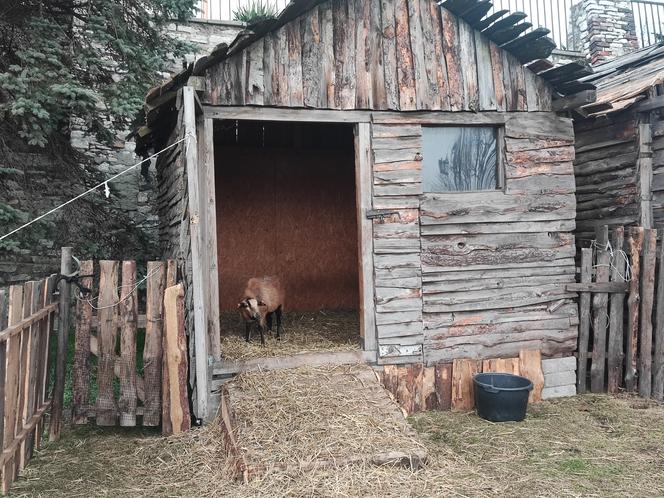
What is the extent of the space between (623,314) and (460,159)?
2.83 meters

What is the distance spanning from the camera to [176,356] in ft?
17.6

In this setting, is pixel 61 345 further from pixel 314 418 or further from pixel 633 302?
pixel 633 302

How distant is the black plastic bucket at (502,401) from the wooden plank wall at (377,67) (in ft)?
10.2

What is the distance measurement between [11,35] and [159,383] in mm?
5373

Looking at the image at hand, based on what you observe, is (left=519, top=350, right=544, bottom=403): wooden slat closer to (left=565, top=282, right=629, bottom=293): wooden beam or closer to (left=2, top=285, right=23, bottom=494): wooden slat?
(left=565, top=282, right=629, bottom=293): wooden beam

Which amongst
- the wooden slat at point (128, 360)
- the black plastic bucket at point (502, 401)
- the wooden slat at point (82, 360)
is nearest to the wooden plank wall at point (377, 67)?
the wooden slat at point (128, 360)

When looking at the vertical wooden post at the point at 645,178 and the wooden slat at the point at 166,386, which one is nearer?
the wooden slat at the point at 166,386

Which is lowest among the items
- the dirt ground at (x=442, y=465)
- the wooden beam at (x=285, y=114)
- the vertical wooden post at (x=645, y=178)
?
the dirt ground at (x=442, y=465)

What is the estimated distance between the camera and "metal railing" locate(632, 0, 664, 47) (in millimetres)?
15398

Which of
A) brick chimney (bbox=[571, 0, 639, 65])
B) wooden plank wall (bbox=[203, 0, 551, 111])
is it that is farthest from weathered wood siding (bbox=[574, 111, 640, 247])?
brick chimney (bbox=[571, 0, 639, 65])

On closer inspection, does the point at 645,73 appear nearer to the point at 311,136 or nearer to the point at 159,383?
the point at 311,136

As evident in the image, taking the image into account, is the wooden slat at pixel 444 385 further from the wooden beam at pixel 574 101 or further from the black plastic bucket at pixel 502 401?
the wooden beam at pixel 574 101

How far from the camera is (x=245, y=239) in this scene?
970cm

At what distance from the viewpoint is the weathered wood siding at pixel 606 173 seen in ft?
25.0
